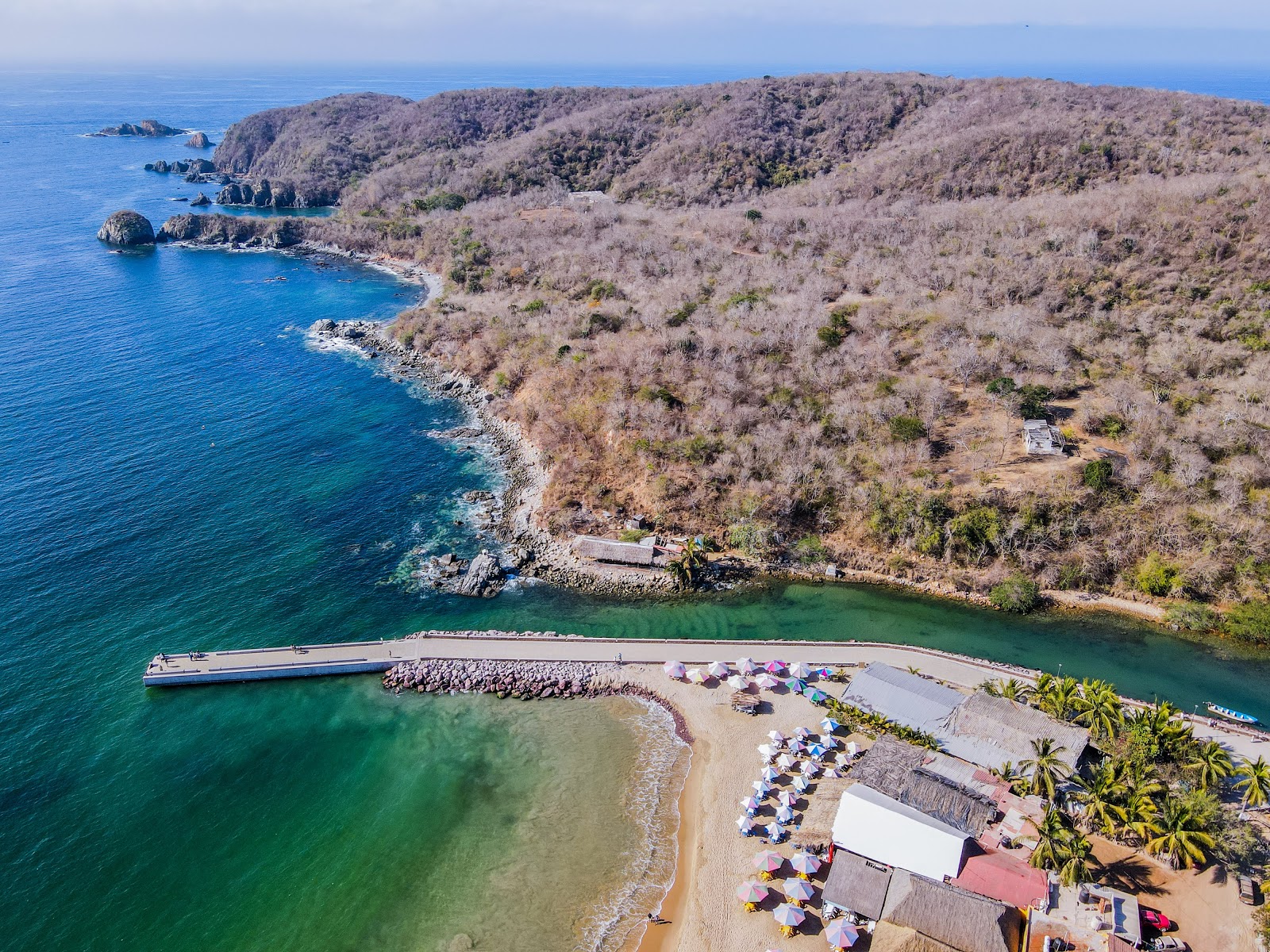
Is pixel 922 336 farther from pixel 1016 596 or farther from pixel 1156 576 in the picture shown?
pixel 1016 596

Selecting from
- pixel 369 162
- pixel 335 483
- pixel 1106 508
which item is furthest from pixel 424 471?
pixel 369 162

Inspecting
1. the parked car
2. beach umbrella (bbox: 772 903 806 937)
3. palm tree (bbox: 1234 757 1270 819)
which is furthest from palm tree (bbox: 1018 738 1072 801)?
beach umbrella (bbox: 772 903 806 937)

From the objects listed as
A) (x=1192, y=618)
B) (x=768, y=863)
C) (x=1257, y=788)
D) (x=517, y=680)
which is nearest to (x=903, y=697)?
(x=768, y=863)

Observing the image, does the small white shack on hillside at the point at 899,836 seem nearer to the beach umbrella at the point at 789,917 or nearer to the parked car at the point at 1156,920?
the beach umbrella at the point at 789,917

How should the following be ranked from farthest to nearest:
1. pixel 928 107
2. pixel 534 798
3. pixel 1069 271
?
pixel 928 107 → pixel 1069 271 → pixel 534 798

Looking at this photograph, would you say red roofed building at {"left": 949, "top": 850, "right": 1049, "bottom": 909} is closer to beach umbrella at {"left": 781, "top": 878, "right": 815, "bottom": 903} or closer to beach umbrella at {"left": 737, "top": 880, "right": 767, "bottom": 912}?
beach umbrella at {"left": 781, "top": 878, "right": 815, "bottom": 903}

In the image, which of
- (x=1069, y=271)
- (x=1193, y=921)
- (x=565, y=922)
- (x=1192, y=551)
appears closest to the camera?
(x=1193, y=921)

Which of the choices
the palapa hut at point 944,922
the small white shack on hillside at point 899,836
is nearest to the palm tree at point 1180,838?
the palapa hut at point 944,922

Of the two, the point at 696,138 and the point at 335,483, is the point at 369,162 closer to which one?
the point at 696,138
